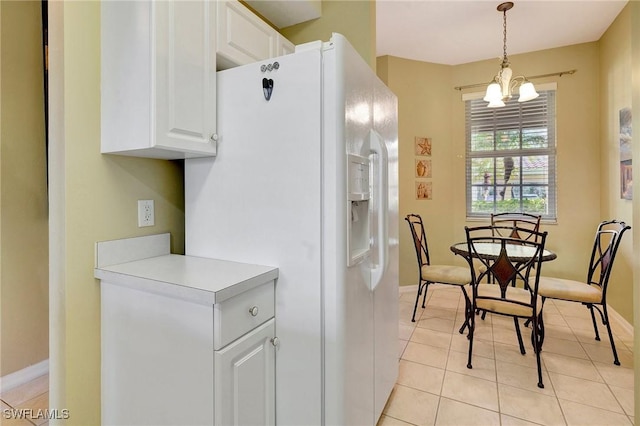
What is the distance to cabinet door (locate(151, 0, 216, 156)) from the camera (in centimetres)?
121

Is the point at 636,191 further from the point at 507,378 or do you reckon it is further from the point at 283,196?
the point at 283,196

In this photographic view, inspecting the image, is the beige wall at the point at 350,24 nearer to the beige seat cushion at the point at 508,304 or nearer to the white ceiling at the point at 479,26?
the white ceiling at the point at 479,26

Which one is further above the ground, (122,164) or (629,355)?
(122,164)

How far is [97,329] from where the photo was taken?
53.6 inches

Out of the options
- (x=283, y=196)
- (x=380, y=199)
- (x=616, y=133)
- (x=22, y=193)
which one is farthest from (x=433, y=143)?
(x=22, y=193)

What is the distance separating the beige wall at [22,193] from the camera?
1.89 metres

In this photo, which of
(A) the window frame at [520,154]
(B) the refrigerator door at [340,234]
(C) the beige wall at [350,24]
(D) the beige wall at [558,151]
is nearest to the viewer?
(B) the refrigerator door at [340,234]

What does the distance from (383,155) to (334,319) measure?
0.74 meters

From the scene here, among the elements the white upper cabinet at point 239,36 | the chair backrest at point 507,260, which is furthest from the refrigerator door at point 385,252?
the chair backrest at point 507,260

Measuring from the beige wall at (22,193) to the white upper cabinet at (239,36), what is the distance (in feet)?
4.38

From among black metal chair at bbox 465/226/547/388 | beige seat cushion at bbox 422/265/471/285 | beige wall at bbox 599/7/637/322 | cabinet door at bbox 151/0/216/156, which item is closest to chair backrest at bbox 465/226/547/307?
black metal chair at bbox 465/226/547/388

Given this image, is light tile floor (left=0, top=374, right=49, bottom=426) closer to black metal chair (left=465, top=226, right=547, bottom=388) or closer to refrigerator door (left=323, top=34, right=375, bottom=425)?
refrigerator door (left=323, top=34, right=375, bottom=425)

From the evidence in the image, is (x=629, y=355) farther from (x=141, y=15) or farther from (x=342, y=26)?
(x=141, y=15)

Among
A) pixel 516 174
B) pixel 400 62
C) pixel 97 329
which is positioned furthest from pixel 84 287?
pixel 516 174
